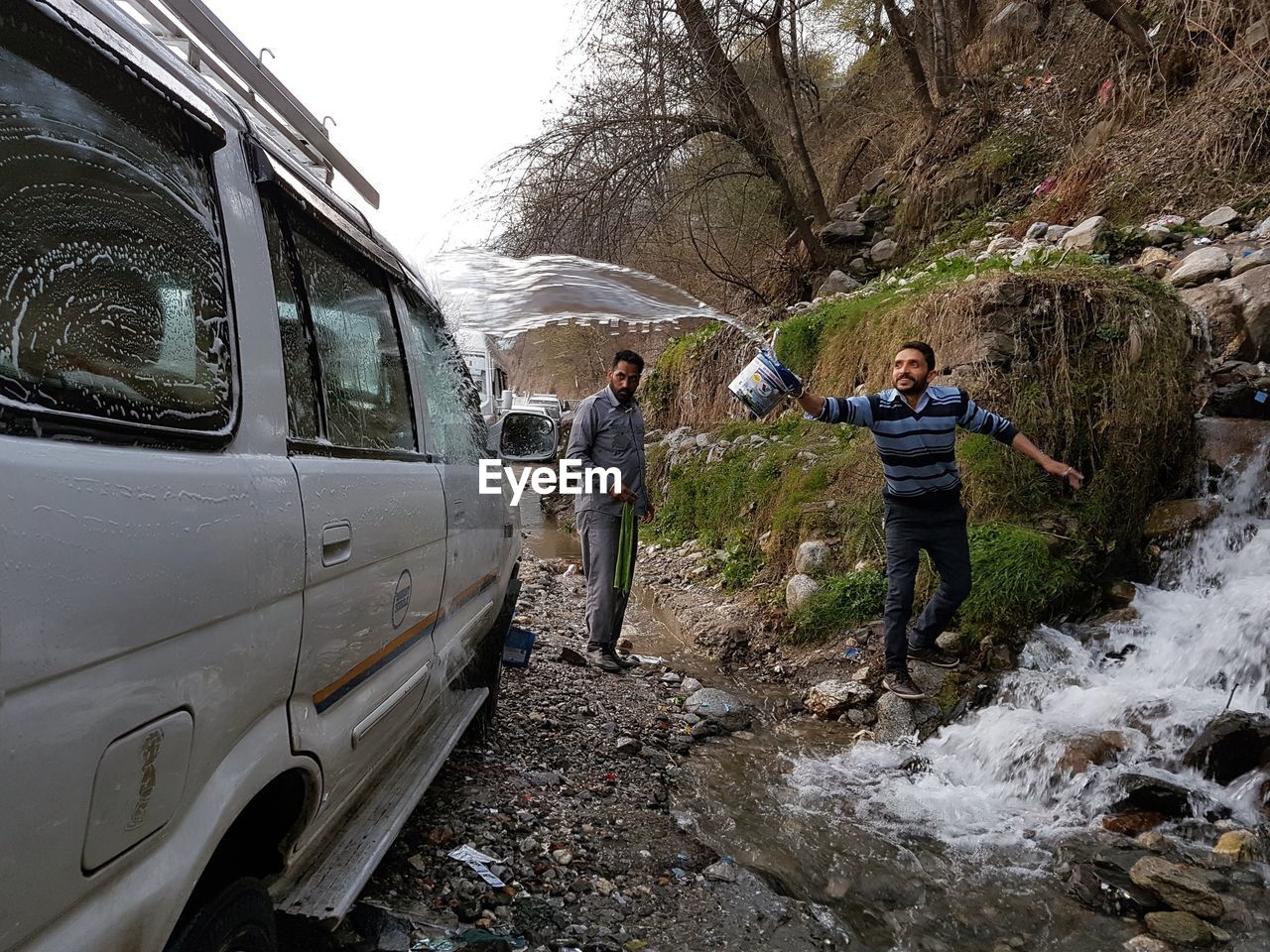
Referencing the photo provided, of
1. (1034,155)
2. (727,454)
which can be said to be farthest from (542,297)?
(1034,155)

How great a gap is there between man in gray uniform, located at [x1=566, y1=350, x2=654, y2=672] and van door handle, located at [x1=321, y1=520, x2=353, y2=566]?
337 centimetres

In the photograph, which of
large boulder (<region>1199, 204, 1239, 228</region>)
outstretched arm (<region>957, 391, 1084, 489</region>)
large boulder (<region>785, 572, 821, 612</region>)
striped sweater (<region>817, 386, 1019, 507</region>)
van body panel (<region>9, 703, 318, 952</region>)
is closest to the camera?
van body panel (<region>9, 703, 318, 952</region>)

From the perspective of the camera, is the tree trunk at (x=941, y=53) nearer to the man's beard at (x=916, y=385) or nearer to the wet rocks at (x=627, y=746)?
the man's beard at (x=916, y=385)

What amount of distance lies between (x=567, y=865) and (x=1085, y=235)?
7403 millimetres

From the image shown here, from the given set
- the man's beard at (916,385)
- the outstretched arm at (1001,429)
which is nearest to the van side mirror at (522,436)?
the man's beard at (916,385)

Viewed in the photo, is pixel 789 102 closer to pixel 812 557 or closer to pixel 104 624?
pixel 812 557

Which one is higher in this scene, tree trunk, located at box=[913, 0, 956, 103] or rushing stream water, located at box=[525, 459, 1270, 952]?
tree trunk, located at box=[913, 0, 956, 103]

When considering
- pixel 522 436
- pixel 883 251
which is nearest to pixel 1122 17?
pixel 883 251

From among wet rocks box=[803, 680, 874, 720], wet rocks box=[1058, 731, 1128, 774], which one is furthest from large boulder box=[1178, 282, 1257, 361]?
wet rocks box=[803, 680, 874, 720]

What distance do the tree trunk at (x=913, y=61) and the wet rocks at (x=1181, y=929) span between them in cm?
1199

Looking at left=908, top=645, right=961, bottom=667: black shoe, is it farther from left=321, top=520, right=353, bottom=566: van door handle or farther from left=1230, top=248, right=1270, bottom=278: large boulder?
left=1230, top=248, right=1270, bottom=278: large boulder

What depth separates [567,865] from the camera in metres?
2.92

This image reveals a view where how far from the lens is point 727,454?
8.81 m

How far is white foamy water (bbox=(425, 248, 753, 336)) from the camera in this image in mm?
6871
